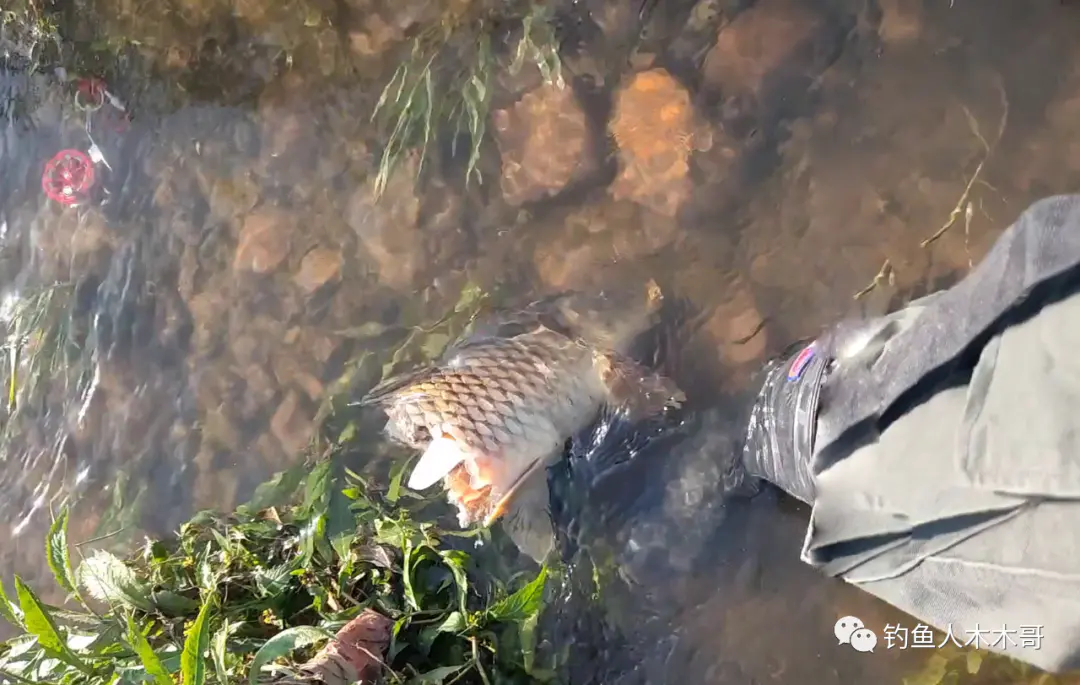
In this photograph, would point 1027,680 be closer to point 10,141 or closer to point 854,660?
point 854,660

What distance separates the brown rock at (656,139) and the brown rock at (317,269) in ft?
2.41

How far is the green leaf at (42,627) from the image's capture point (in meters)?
1.20

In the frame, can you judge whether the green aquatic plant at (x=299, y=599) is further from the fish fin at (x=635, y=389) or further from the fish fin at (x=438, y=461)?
the fish fin at (x=635, y=389)

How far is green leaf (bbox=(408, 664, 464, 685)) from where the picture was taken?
1.42m

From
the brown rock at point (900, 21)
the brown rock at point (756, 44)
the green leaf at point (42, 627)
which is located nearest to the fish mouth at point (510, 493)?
the green leaf at point (42, 627)

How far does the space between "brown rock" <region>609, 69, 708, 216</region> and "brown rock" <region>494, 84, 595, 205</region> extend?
95 mm

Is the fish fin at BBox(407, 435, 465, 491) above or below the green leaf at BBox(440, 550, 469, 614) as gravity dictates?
above

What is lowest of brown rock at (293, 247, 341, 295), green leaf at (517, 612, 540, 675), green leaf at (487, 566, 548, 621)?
green leaf at (517, 612, 540, 675)

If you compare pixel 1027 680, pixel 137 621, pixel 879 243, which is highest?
pixel 879 243

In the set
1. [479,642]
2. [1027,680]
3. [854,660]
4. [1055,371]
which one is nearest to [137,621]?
[479,642]

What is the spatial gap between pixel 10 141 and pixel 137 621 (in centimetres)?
167

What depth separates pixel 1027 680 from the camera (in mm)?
1525

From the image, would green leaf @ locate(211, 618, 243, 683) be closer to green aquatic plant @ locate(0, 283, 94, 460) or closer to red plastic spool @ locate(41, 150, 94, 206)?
green aquatic plant @ locate(0, 283, 94, 460)

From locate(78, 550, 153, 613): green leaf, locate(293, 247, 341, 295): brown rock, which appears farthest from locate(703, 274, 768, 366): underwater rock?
locate(78, 550, 153, 613): green leaf
